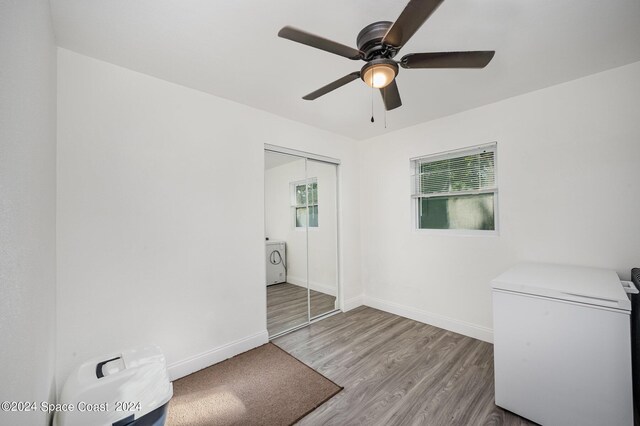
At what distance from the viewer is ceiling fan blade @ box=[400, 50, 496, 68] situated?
1.38 metres

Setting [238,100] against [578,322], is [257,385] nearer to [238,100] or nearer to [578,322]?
[578,322]

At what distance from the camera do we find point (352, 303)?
3850 millimetres

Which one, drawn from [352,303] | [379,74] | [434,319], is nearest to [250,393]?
[352,303]

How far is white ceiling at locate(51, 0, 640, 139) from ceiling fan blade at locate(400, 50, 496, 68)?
0.31 meters

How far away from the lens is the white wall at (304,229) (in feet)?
10.5

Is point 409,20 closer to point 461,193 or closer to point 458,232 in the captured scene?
point 461,193

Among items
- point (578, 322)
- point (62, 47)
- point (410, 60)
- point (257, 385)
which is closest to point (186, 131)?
point (62, 47)

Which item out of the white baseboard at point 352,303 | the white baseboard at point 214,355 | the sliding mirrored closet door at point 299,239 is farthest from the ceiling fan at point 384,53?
the white baseboard at point 352,303

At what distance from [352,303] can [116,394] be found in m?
2.94

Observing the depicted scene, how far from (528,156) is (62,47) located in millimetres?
3957

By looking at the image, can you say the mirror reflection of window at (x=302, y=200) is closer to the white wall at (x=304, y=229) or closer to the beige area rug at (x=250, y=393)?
the white wall at (x=304, y=229)

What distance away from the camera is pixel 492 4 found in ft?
4.78

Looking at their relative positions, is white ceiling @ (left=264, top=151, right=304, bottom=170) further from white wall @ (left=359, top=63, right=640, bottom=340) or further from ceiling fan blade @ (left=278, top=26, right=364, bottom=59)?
ceiling fan blade @ (left=278, top=26, right=364, bottom=59)

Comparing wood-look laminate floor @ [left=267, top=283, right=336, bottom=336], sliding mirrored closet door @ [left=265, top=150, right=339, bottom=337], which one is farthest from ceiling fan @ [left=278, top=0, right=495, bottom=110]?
wood-look laminate floor @ [left=267, top=283, right=336, bottom=336]
